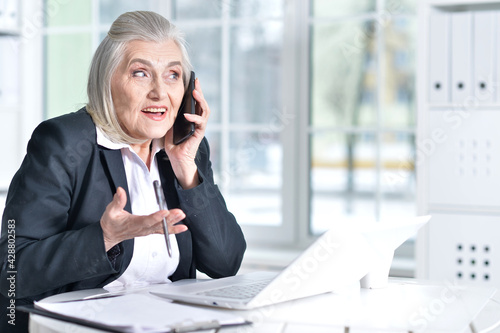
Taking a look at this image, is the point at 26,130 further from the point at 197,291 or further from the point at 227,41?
the point at 197,291

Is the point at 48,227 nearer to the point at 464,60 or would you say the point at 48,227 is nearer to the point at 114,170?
the point at 114,170

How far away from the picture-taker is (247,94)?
3189 mm

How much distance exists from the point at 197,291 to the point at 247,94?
210 cm

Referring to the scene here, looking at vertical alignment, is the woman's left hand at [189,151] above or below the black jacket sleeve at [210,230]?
above

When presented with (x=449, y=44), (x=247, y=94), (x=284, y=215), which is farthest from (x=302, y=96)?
(x=449, y=44)

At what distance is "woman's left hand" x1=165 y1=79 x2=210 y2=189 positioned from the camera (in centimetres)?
157

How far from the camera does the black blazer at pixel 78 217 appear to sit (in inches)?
49.5

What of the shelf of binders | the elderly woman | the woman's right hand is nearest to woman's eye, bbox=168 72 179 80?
the elderly woman

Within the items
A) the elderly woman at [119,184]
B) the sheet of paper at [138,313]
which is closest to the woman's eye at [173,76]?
the elderly woman at [119,184]

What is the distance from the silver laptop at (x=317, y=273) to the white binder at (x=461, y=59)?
3.73ft

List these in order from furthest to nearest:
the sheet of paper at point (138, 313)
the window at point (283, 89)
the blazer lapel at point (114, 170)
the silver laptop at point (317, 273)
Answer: the window at point (283, 89)
the blazer lapel at point (114, 170)
the silver laptop at point (317, 273)
the sheet of paper at point (138, 313)

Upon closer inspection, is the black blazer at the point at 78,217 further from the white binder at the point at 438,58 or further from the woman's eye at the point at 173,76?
the white binder at the point at 438,58

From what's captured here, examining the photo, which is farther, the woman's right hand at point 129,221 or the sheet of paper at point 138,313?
the woman's right hand at point 129,221

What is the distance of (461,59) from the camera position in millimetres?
2240
